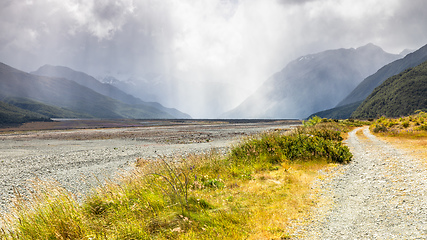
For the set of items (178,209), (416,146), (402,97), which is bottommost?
(178,209)

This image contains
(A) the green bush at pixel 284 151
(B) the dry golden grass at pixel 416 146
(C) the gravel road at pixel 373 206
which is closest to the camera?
(C) the gravel road at pixel 373 206

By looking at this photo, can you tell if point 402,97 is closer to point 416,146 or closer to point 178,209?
point 416,146

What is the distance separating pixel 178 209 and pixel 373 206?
5664 mm

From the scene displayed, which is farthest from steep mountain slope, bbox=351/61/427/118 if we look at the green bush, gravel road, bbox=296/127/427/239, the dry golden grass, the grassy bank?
the grassy bank

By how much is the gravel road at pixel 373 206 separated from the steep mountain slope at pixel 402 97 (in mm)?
135885

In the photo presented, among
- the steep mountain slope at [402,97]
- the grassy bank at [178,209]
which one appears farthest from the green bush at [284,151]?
the steep mountain slope at [402,97]

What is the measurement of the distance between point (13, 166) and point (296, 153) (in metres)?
29.1

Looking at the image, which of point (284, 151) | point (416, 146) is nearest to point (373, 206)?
point (284, 151)

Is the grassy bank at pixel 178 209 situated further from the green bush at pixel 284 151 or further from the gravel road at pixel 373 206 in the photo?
the green bush at pixel 284 151

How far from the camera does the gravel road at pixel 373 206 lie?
190 inches

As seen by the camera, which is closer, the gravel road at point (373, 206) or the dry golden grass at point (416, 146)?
the gravel road at point (373, 206)

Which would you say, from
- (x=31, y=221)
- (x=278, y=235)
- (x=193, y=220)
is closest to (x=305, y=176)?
(x=278, y=235)

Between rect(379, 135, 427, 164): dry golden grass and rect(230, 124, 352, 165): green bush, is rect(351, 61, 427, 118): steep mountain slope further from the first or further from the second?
rect(230, 124, 352, 165): green bush

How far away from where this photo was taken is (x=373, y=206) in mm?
6219
